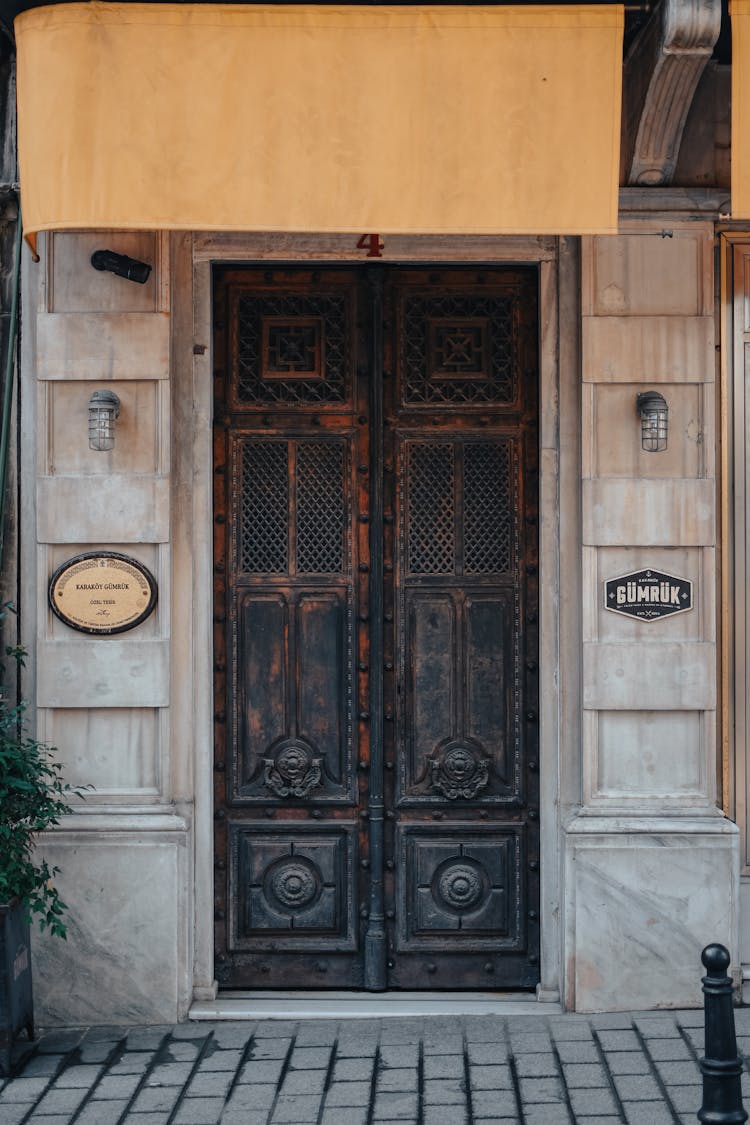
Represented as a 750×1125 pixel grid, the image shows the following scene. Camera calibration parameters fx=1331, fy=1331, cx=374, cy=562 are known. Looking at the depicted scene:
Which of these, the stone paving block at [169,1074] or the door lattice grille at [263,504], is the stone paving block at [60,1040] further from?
the door lattice grille at [263,504]

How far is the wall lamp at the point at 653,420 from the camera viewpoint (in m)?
6.87

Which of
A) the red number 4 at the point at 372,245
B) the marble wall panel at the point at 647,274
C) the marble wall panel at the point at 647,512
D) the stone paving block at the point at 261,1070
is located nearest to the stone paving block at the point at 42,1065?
the stone paving block at the point at 261,1070

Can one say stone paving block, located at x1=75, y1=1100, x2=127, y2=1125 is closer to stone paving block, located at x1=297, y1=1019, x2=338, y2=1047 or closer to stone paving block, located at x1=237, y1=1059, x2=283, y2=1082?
stone paving block, located at x1=237, y1=1059, x2=283, y2=1082

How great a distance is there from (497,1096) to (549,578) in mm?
2639

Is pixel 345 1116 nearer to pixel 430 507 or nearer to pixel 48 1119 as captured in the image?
pixel 48 1119

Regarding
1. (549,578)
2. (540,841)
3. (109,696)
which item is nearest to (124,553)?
(109,696)

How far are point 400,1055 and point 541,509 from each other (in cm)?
288

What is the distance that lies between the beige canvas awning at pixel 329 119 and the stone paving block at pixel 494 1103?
3.94 metres

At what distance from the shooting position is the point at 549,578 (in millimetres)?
7164

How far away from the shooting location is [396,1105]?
581 cm

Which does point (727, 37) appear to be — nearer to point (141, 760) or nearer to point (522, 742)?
point (522, 742)

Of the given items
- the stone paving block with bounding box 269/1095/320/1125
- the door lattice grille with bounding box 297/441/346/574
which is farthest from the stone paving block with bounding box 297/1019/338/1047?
the door lattice grille with bounding box 297/441/346/574

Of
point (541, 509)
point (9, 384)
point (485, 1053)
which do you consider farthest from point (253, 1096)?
point (9, 384)

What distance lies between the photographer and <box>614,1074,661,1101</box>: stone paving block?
5.81m
